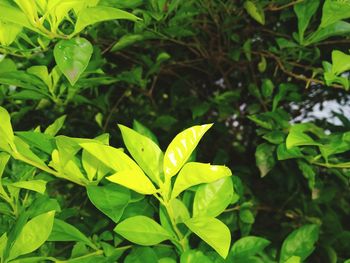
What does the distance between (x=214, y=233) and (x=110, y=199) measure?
17 centimetres

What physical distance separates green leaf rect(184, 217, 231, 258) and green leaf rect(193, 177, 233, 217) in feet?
0.29

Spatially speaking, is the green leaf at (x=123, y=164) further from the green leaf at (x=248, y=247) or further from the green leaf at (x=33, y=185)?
the green leaf at (x=248, y=247)

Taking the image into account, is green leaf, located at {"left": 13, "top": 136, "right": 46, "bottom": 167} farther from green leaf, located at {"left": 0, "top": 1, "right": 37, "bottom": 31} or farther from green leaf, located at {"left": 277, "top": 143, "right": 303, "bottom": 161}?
green leaf, located at {"left": 277, "top": 143, "right": 303, "bottom": 161}

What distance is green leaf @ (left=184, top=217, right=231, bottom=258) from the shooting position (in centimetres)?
57

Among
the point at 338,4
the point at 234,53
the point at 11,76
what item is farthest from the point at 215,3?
the point at 11,76

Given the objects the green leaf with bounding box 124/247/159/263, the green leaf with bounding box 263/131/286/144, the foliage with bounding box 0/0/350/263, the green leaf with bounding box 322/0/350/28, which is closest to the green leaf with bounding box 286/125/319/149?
the foliage with bounding box 0/0/350/263

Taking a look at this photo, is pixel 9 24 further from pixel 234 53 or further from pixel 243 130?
pixel 243 130

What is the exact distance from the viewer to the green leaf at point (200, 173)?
541 mm

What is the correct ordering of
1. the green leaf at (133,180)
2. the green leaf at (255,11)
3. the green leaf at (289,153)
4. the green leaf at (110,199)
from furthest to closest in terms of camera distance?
the green leaf at (255,11), the green leaf at (289,153), the green leaf at (110,199), the green leaf at (133,180)

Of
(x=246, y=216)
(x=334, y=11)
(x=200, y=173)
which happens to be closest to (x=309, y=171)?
(x=246, y=216)

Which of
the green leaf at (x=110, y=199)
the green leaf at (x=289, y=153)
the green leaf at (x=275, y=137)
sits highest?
the green leaf at (x=110, y=199)

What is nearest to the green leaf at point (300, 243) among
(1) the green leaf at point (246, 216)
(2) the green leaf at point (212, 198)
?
(1) the green leaf at point (246, 216)

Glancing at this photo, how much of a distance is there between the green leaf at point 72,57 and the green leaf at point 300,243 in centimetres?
56

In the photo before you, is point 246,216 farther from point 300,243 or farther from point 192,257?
point 192,257
